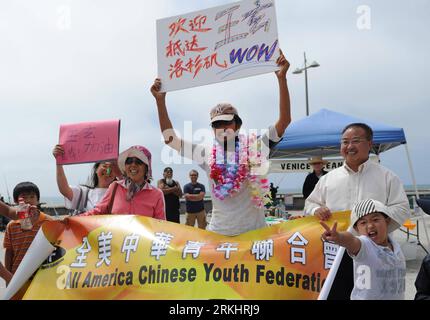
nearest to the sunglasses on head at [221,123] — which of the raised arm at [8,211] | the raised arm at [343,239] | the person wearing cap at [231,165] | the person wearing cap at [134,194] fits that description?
the person wearing cap at [231,165]

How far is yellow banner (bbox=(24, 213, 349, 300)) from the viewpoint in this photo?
7.44 ft

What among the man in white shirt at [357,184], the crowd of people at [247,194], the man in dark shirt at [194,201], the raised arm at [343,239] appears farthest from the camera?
the man in dark shirt at [194,201]

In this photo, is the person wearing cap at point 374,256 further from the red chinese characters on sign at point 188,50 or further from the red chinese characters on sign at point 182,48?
the red chinese characters on sign at point 182,48

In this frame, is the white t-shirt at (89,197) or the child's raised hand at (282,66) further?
the white t-shirt at (89,197)

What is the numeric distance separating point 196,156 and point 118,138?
81cm

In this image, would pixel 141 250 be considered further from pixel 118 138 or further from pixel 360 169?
pixel 360 169

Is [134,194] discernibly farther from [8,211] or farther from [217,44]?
[217,44]

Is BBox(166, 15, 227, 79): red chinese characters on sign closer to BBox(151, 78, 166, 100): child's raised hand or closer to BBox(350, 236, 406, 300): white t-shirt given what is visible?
BBox(151, 78, 166, 100): child's raised hand

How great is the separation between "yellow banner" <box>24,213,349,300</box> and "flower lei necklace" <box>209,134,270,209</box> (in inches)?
10.7

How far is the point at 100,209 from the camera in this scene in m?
2.99

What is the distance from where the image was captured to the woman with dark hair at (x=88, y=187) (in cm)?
335

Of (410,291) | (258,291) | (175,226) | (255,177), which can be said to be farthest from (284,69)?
(410,291)
